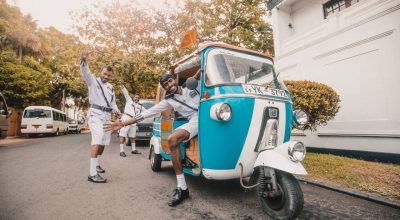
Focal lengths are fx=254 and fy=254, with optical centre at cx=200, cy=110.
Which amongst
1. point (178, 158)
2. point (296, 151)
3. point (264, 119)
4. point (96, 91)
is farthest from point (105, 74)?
point (296, 151)

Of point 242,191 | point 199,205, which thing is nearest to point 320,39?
point 242,191

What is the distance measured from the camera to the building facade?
21.0ft

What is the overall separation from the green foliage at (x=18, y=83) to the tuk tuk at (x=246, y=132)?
22.0 m

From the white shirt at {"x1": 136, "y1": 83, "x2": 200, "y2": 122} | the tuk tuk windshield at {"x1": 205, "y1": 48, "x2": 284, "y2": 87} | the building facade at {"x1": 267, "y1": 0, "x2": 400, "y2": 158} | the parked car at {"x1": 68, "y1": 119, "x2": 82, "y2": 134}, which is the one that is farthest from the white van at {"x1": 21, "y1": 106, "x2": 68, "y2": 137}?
the tuk tuk windshield at {"x1": 205, "y1": 48, "x2": 284, "y2": 87}

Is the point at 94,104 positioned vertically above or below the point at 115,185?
above

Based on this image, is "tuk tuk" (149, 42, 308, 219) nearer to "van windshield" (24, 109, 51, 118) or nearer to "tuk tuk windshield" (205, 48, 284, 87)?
"tuk tuk windshield" (205, 48, 284, 87)

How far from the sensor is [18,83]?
20375 mm

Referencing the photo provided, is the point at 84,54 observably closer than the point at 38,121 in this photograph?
Yes

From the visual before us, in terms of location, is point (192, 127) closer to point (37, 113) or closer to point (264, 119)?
point (264, 119)

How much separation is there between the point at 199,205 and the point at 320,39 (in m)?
7.34

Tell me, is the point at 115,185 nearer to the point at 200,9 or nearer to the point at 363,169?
the point at 363,169

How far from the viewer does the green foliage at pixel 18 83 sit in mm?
20066

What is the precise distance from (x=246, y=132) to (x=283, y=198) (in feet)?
3.01

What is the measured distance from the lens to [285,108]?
3719 millimetres
